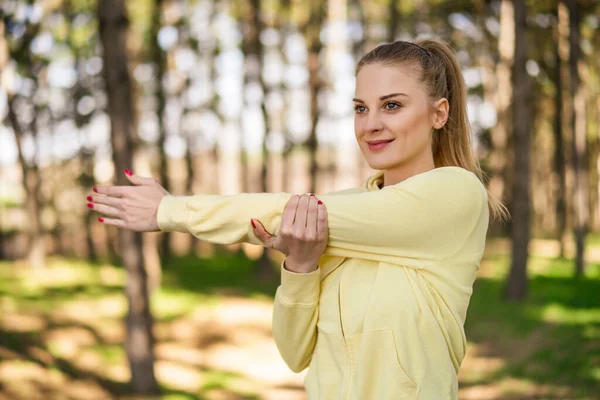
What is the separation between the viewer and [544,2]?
20656 millimetres

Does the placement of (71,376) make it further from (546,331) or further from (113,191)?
(113,191)

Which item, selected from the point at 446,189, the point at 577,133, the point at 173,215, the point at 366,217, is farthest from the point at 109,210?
the point at 577,133

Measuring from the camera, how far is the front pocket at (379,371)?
1.90 metres

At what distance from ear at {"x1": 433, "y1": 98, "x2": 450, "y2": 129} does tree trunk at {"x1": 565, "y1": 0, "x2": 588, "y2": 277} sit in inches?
630

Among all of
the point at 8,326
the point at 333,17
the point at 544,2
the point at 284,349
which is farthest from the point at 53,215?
the point at 284,349

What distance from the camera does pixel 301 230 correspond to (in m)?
1.86

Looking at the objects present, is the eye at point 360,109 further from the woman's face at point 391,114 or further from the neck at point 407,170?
the neck at point 407,170

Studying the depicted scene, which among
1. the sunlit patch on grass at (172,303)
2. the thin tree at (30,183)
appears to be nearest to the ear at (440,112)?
the sunlit patch on grass at (172,303)

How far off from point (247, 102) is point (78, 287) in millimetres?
8658

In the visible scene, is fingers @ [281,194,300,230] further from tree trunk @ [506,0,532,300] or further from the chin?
tree trunk @ [506,0,532,300]

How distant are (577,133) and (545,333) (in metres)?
8.75

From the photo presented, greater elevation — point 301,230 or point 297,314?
point 301,230

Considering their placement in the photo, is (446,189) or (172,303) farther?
(172,303)

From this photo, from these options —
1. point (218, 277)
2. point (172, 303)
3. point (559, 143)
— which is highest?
point (559, 143)
